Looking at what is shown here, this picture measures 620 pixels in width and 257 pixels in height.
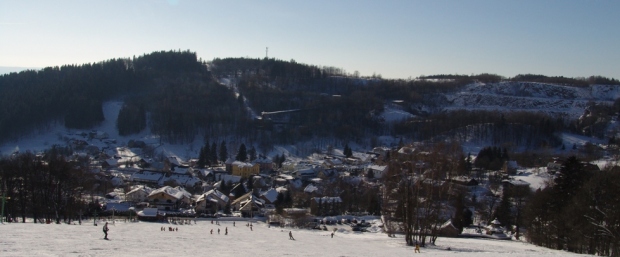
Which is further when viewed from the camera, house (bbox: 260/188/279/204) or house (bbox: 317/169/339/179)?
house (bbox: 317/169/339/179)

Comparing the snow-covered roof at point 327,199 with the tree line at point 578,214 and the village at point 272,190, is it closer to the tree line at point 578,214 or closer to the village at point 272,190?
the village at point 272,190

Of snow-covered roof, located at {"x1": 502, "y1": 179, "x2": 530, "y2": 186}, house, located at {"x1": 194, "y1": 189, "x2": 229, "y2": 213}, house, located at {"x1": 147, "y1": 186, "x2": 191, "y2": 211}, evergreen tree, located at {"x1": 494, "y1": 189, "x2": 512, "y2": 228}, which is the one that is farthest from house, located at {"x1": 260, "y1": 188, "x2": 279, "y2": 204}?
snow-covered roof, located at {"x1": 502, "y1": 179, "x2": 530, "y2": 186}

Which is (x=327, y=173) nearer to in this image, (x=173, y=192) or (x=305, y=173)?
(x=305, y=173)

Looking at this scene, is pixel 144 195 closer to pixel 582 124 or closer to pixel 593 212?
pixel 593 212

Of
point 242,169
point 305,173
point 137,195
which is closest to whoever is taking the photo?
point 137,195

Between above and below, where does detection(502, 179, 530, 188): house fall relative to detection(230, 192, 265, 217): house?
above

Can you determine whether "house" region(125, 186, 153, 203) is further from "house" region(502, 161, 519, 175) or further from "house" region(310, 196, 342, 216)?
"house" region(502, 161, 519, 175)

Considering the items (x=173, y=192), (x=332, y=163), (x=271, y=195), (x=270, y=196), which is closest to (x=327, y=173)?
(x=332, y=163)
